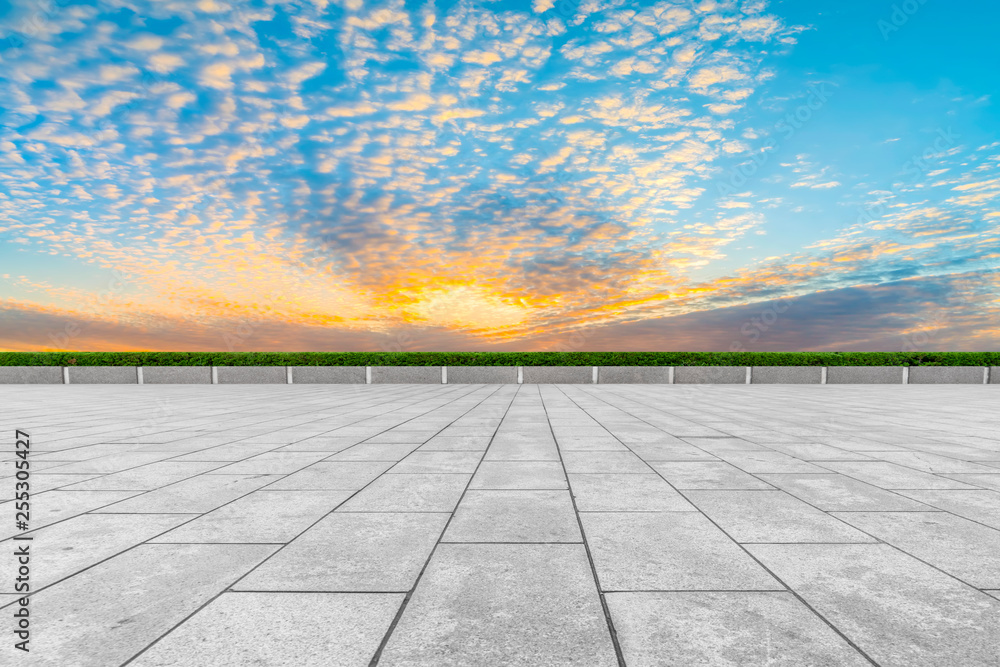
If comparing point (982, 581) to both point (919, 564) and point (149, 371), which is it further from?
point (149, 371)

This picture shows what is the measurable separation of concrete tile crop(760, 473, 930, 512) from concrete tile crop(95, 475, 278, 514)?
558 cm

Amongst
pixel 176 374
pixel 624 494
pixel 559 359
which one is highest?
pixel 559 359

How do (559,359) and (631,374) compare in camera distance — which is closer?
(631,374)

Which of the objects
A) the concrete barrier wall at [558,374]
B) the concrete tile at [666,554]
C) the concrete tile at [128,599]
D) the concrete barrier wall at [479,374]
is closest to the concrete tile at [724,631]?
the concrete tile at [666,554]

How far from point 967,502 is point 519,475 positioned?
4341 mm

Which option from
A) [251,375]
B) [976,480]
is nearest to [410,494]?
[976,480]

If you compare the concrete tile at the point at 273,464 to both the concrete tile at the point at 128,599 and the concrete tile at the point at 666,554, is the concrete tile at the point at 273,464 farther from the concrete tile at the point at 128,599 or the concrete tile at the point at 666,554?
the concrete tile at the point at 666,554

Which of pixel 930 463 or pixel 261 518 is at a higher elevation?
pixel 261 518

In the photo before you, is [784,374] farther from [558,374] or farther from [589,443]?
[589,443]

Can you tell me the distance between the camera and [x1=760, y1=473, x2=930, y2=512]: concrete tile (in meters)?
4.75

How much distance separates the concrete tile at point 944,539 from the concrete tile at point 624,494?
143cm

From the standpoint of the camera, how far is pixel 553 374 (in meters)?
25.4

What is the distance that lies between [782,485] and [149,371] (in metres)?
28.2

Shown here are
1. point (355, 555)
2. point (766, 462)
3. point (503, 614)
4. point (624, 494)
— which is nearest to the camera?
point (503, 614)
